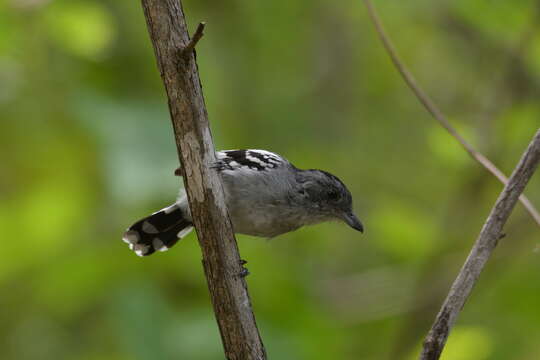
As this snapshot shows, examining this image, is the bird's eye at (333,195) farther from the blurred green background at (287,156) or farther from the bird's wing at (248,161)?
the blurred green background at (287,156)

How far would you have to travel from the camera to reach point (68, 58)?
21.5 ft

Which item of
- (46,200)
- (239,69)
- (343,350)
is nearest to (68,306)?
(46,200)

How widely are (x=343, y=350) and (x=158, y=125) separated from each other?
2.26 metres

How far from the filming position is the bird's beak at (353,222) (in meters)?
5.34

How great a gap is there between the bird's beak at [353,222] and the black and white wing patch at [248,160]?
26.1 inches

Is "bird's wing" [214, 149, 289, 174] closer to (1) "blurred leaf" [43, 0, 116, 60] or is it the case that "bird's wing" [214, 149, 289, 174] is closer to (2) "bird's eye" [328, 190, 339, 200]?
(2) "bird's eye" [328, 190, 339, 200]

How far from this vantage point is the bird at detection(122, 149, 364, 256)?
475cm

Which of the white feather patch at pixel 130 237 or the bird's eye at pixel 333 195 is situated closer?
the white feather patch at pixel 130 237

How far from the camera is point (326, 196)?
208 inches

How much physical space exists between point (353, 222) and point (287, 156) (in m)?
1.50

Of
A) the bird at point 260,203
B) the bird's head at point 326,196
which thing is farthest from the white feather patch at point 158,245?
the bird's head at point 326,196

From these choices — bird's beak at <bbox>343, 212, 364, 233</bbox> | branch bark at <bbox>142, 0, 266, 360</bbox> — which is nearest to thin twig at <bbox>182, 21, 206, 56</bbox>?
branch bark at <bbox>142, 0, 266, 360</bbox>

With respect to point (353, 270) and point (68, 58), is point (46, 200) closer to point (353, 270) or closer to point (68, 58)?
point (68, 58)

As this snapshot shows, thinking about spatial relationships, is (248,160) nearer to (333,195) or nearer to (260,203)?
(260,203)
